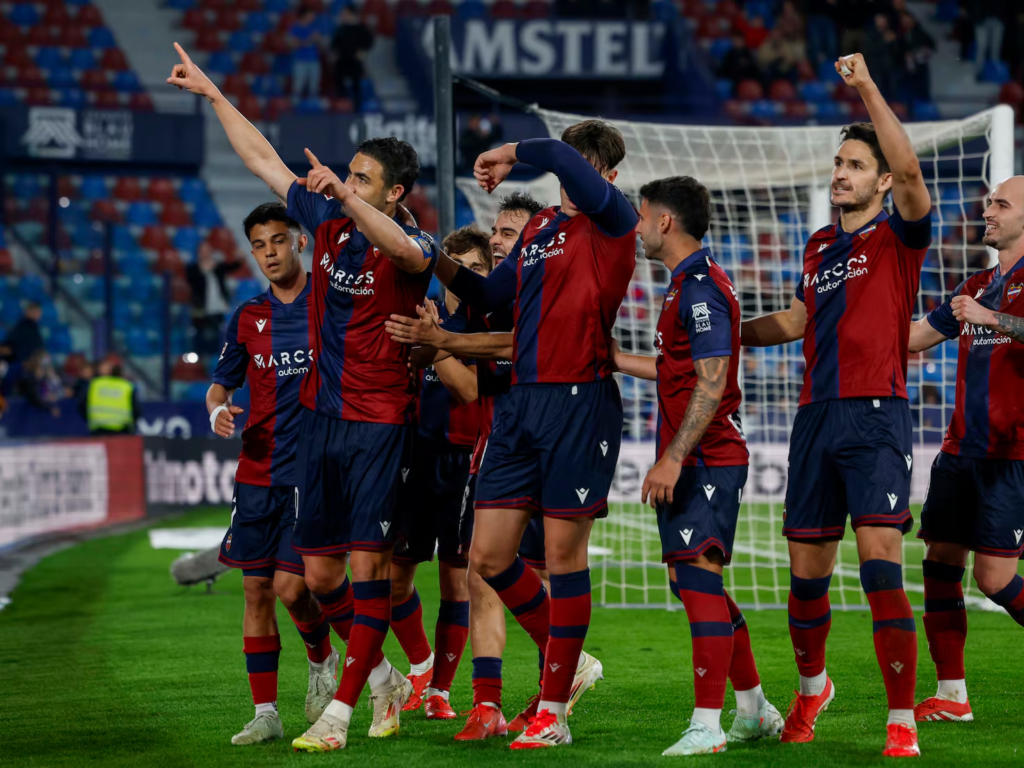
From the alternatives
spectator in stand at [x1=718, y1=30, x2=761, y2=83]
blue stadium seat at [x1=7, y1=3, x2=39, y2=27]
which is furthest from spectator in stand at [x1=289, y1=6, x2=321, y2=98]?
spectator in stand at [x1=718, y1=30, x2=761, y2=83]

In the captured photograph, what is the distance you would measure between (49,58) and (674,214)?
21556 mm

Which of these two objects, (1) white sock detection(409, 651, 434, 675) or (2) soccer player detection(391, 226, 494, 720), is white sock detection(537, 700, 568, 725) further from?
(1) white sock detection(409, 651, 434, 675)

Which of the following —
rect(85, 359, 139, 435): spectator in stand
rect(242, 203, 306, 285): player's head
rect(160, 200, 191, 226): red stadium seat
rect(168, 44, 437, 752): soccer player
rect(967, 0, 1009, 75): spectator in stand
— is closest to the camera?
rect(168, 44, 437, 752): soccer player

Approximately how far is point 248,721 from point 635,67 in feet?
63.0

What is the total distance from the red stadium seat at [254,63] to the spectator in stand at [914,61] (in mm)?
11809

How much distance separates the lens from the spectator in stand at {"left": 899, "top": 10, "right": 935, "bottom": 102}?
22062 millimetres

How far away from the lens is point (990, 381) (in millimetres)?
5590

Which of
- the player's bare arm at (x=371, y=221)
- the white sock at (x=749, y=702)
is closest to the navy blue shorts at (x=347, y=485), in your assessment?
the player's bare arm at (x=371, y=221)

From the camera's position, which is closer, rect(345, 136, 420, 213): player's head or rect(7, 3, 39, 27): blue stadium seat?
rect(345, 136, 420, 213): player's head

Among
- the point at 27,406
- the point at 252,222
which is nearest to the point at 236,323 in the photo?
the point at 252,222

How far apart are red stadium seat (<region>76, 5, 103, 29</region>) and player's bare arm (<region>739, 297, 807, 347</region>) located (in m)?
22.1

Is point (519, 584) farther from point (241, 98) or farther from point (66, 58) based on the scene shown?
point (66, 58)

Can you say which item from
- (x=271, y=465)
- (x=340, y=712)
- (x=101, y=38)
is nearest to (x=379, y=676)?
(x=340, y=712)

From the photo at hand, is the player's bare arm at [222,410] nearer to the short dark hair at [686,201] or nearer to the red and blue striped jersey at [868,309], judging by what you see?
the short dark hair at [686,201]
